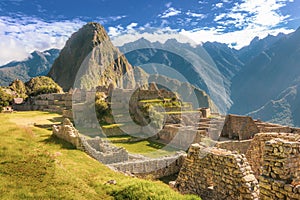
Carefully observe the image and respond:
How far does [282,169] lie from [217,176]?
2371 mm

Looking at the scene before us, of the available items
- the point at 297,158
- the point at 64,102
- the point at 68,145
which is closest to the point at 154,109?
the point at 64,102

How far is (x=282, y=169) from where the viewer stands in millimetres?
5543

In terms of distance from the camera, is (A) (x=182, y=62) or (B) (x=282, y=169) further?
(A) (x=182, y=62)

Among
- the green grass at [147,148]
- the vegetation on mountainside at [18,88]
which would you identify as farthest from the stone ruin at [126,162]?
the vegetation on mountainside at [18,88]

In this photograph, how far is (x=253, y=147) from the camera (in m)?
10.2

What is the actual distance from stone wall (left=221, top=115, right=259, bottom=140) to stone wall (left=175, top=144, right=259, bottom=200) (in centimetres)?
2354

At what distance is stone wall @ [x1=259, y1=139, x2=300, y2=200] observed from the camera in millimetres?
5473

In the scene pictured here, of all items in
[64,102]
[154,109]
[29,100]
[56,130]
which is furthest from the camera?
[29,100]

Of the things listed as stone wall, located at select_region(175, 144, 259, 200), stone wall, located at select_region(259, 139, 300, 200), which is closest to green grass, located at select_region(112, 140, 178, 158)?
stone wall, located at select_region(175, 144, 259, 200)

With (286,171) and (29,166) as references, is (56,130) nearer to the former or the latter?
(29,166)

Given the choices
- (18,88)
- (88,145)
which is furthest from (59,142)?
(18,88)

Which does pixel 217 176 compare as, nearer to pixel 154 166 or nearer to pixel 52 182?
pixel 52 182

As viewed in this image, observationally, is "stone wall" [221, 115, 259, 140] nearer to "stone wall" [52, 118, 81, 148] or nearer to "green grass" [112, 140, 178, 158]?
"green grass" [112, 140, 178, 158]

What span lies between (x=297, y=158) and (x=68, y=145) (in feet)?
37.1
